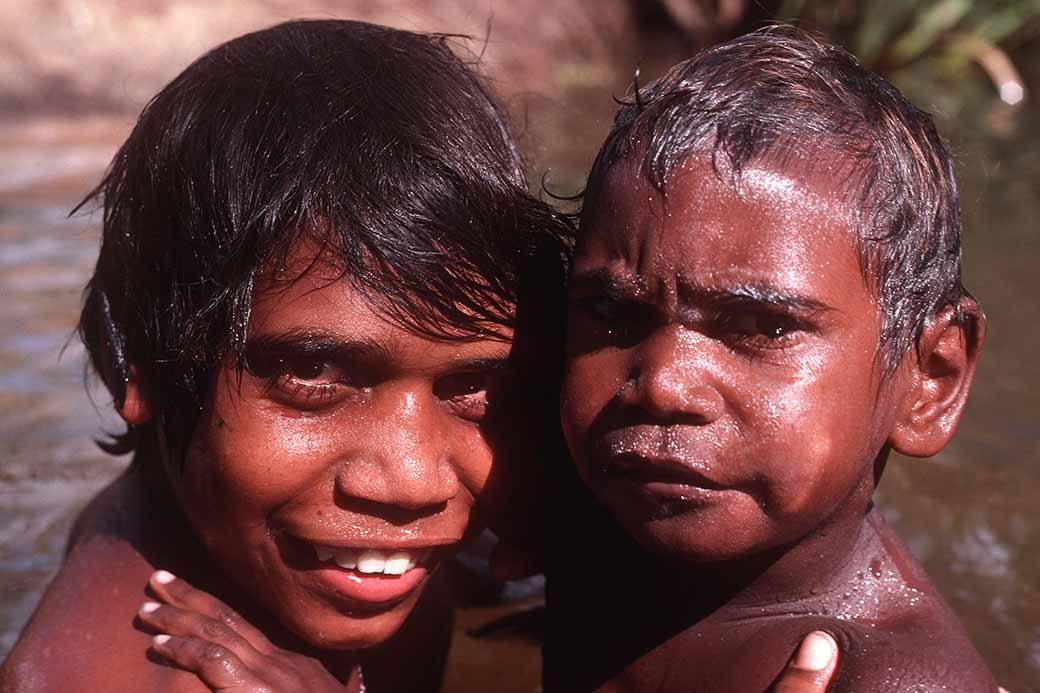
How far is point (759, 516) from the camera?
256cm

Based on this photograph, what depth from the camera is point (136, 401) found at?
10.4 ft

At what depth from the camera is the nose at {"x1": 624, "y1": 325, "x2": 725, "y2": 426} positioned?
2457 mm

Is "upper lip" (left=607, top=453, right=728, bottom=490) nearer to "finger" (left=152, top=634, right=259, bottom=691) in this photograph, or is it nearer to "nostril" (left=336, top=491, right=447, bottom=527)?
"nostril" (left=336, top=491, right=447, bottom=527)

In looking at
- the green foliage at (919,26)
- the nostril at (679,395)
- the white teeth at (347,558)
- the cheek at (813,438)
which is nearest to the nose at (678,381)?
the nostril at (679,395)

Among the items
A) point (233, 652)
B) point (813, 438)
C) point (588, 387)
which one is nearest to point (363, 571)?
point (233, 652)

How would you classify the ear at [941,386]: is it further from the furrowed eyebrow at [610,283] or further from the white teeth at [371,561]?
the white teeth at [371,561]

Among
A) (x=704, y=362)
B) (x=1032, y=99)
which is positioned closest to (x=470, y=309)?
(x=704, y=362)

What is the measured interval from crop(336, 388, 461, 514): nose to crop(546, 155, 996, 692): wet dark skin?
287mm

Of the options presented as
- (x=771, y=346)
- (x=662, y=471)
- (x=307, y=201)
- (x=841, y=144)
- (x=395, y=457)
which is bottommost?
(x=395, y=457)

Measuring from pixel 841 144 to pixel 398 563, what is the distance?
126cm

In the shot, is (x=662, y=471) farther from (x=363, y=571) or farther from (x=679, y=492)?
(x=363, y=571)

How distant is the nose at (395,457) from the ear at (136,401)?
615mm

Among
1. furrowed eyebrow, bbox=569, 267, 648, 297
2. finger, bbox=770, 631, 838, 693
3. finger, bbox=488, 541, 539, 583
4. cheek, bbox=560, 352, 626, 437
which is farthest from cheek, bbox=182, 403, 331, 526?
finger, bbox=770, 631, 838, 693

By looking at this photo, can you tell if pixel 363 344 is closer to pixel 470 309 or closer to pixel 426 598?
pixel 470 309
